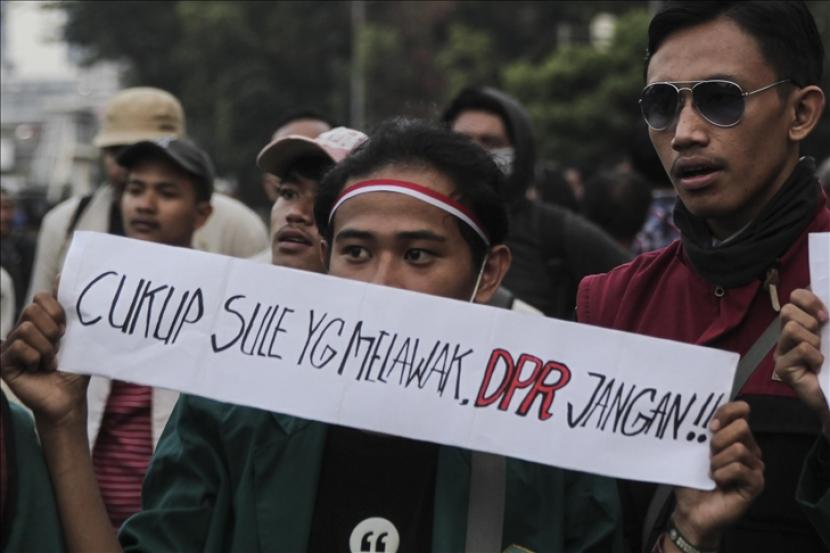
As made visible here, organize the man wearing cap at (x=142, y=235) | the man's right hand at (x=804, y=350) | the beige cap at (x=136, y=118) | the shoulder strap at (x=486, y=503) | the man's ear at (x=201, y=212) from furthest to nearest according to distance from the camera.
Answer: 1. the beige cap at (x=136, y=118)
2. the man's ear at (x=201, y=212)
3. the man wearing cap at (x=142, y=235)
4. the shoulder strap at (x=486, y=503)
5. the man's right hand at (x=804, y=350)

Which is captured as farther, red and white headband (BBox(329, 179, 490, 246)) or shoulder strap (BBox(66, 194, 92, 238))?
shoulder strap (BBox(66, 194, 92, 238))

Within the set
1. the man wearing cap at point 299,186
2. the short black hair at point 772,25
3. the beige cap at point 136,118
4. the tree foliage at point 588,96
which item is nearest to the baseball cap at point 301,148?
the man wearing cap at point 299,186

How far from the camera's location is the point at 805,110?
123 inches

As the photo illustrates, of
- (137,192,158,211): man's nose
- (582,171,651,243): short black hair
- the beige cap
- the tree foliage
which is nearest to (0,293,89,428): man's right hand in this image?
(137,192,158,211): man's nose

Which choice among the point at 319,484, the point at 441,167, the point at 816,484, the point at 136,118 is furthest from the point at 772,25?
the point at 136,118

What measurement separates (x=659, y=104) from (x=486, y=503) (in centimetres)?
86

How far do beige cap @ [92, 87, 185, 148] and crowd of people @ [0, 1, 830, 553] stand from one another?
3777 mm

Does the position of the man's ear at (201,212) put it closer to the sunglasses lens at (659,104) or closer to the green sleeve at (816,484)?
the sunglasses lens at (659,104)

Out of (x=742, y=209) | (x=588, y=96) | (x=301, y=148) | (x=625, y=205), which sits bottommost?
(x=742, y=209)

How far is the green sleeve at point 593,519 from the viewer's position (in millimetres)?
2727

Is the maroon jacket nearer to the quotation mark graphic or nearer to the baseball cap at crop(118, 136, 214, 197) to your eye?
the quotation mark graphic

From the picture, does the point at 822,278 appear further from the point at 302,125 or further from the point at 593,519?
the point at 302,125

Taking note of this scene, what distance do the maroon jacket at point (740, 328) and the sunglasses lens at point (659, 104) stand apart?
0.89 feet

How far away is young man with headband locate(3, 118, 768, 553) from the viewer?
2.71 meters
